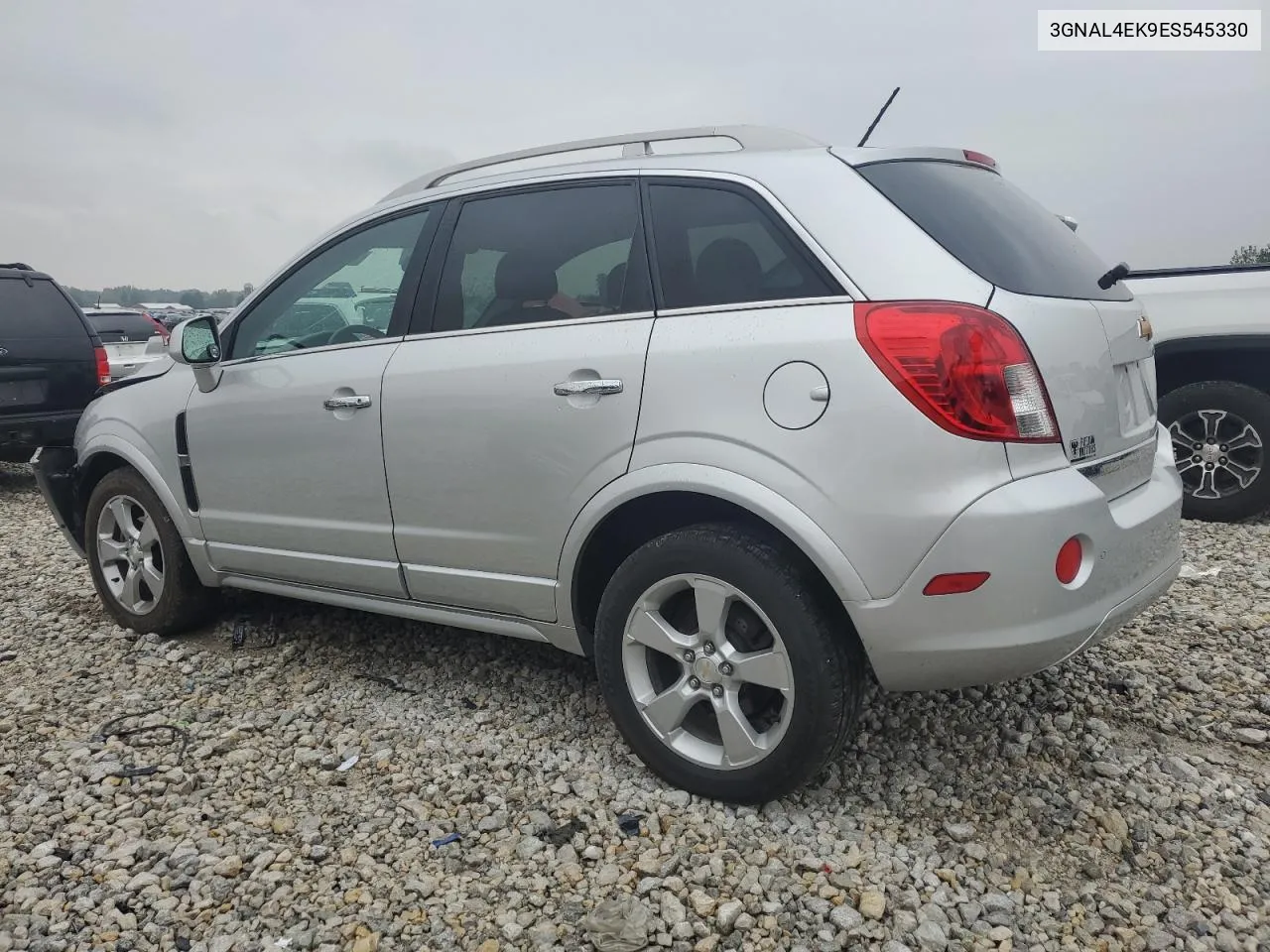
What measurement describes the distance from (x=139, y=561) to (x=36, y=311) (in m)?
4.92

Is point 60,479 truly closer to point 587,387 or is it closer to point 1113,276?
point 587,387

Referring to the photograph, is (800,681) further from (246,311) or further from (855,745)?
(246,311)

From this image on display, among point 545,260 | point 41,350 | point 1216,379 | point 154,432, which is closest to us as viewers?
point 545,260

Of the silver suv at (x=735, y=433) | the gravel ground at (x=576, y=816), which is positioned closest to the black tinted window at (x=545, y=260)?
the silver suv at (x=735, y=433)

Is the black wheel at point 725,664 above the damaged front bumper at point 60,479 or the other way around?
the other way around

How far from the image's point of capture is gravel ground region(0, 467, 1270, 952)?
222 cm

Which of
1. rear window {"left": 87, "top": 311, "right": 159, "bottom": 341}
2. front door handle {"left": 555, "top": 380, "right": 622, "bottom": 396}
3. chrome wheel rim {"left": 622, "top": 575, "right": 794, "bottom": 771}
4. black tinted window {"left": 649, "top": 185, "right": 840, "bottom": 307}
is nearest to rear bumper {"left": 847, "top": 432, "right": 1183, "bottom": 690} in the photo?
chrome wheel rim {"left": 622, "top": 575, "right": 794, "bottom": 771}

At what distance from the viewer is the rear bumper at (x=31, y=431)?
25.0 ft

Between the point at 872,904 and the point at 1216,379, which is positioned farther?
the point at 1216,379

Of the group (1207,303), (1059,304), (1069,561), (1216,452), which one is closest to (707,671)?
(1069,561)

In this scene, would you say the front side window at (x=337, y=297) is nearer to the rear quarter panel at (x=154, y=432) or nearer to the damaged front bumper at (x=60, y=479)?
the rear quarter panel at (x=154, y=432)

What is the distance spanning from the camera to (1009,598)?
2.20 metres

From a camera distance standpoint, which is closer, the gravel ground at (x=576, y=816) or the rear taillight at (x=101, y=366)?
the gravel ground at (x=576, y=816)

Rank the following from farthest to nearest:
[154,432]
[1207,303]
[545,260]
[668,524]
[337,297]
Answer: [1207,303], [154,432], [337,297], [545,260], [668,524]
